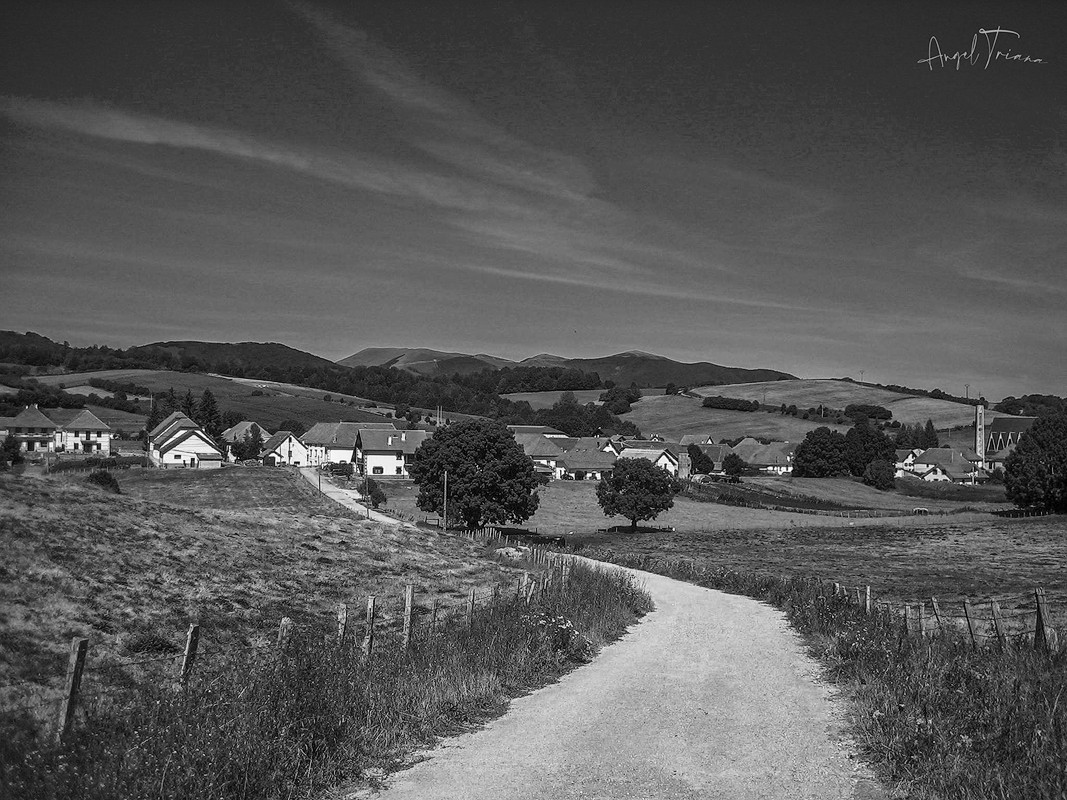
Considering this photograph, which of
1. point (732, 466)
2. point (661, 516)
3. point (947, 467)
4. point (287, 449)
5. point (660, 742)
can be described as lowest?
point (661, 516)

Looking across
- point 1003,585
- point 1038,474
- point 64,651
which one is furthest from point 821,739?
point 1038,474

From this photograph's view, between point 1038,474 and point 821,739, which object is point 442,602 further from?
point 1038,474

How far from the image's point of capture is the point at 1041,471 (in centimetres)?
9056

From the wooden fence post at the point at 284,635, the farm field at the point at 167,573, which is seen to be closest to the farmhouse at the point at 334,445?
the farm field at the point at 167,573

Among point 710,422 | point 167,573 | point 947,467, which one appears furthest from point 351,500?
point 710,422

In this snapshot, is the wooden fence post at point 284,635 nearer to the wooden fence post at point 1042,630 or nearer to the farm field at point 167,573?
the farm field at point 167,573

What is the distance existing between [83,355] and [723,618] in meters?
174

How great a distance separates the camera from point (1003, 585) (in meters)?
41.1

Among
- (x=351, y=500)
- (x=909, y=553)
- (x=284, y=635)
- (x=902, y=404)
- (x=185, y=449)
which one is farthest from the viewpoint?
(x=902, y=404)

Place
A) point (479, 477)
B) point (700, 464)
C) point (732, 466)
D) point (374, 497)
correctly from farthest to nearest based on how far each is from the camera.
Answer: point (700, 464) < point (732, 466) < point (374, 497) < point (479, 477)

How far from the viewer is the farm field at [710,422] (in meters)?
161

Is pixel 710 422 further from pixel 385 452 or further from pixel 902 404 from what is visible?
pixel 385 452

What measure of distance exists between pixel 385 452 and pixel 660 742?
100312mm

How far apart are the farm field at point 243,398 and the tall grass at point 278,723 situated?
129013 millimetres
